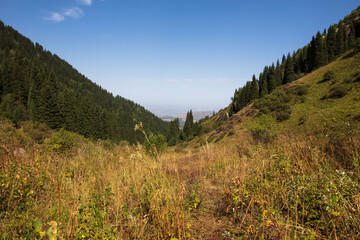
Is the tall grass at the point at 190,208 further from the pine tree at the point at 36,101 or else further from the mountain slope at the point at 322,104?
the pine tree at the point at 36,101

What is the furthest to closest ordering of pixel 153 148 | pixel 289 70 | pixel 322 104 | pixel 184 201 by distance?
pixel 289 70
pixel 322 104
pixel 153 148
pixel 184 201

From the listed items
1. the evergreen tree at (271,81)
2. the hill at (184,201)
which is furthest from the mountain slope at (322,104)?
the evergreen tree at (271,81)

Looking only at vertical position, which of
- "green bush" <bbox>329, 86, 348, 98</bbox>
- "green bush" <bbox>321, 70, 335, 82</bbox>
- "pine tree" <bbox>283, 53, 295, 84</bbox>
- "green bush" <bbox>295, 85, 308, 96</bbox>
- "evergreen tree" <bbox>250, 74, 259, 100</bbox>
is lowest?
"green bush" <bbox>329, 86, 348, 98</bbox>

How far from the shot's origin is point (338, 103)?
20.9 meters

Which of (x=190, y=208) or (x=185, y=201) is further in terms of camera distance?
(x=185, y=201)

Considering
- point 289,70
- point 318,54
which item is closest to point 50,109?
point 289,70

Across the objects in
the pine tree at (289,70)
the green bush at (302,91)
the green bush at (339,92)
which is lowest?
the green bush at (339,92)

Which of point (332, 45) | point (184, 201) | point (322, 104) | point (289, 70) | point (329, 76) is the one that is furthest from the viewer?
point (289, 70)

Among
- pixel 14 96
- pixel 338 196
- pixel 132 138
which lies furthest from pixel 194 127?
pixel 338 196

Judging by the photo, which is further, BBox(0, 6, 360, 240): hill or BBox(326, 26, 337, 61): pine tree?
BBox(326, 26, 337, 61): pine tree

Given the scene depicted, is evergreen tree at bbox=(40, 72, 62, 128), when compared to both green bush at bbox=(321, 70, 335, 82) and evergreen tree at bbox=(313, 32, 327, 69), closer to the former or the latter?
green bush at bbox=(321, 70, 335, 82)

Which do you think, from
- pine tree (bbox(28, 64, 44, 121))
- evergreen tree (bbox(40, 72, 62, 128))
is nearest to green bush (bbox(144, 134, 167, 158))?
evergreen tree (bbox(40, 72, 62, 128))

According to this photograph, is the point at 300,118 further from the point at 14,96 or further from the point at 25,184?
the point at 14,96

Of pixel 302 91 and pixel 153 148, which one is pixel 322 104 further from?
pixel 153 148
